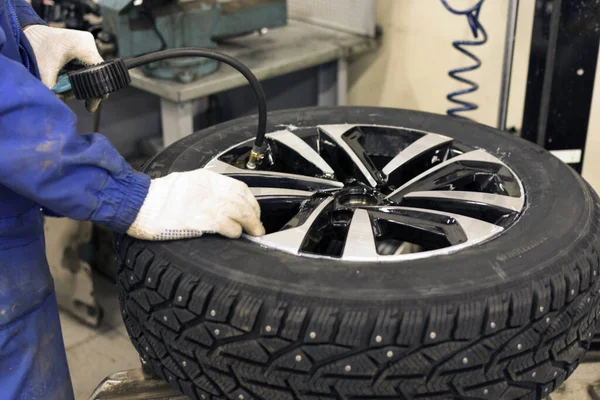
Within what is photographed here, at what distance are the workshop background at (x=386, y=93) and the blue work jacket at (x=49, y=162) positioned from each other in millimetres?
1148

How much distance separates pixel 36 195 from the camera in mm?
866

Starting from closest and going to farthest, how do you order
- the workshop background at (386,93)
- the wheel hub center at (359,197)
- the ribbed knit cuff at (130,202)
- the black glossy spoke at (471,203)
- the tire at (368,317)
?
1. the tire at (368,317)
2. the ribbed knit cuff at (130,202)
3. the black glossy spoke at (471,203)
4. the wheel hub center at (359,197)
5. the workshop background at (386,93)

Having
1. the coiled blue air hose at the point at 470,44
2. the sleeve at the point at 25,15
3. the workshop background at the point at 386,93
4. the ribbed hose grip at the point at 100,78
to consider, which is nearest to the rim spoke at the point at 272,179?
the ribbed hose grip at the point at 100,78

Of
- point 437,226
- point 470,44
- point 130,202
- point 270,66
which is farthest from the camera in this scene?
point 270,66

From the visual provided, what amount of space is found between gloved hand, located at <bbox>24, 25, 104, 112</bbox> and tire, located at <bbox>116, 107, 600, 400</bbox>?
1.50 ft

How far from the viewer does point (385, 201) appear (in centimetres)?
118

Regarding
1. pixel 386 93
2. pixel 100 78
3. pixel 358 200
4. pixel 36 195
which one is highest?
pixel 100 78

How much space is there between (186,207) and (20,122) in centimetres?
24

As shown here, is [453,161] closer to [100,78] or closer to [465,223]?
[465,223]

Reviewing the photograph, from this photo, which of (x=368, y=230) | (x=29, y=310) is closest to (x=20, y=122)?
(x=29, y=310)

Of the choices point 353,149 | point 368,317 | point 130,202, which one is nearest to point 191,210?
point 130,202

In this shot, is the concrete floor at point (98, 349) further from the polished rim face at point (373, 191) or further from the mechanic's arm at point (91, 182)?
the mechanic's arm at point (91, 182)

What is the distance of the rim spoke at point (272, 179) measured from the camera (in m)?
1.18

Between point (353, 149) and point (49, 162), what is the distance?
60 centimetres
